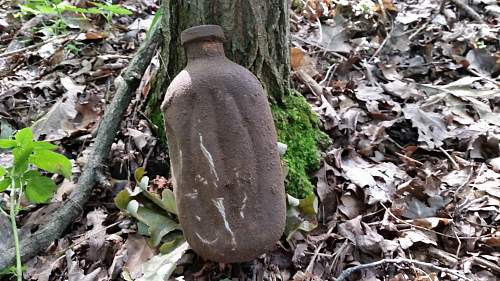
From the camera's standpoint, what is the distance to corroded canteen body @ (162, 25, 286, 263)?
5.26ft

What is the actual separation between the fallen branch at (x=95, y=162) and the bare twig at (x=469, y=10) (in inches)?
93.5

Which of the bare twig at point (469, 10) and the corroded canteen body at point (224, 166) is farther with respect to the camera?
the bare twig at point (469, 10)

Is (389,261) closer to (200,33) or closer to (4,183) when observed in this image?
(200,33)

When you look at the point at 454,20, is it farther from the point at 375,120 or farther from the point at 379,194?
the point at 379,194

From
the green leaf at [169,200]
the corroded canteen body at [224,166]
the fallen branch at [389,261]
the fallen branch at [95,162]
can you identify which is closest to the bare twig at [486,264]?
the fallen branch at [389,261]

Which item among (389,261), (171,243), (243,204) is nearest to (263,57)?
(243,204)

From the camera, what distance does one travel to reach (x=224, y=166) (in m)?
1.62

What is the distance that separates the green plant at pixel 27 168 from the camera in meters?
1.73

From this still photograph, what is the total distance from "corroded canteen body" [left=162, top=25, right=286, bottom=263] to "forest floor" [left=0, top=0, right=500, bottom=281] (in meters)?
0.23

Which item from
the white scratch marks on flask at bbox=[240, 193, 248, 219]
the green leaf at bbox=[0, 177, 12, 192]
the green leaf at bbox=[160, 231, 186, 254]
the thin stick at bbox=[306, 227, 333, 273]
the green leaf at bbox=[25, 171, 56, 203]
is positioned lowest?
the thin stick at bbox=[306, 227, 333, 273]

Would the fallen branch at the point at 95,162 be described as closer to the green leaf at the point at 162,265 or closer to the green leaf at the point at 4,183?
the green leaf at the point at 4,183

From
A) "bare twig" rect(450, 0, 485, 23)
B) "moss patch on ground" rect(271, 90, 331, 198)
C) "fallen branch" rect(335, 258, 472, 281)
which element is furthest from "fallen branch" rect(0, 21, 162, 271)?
"bare twig" rect(450, 0, 485, 23)

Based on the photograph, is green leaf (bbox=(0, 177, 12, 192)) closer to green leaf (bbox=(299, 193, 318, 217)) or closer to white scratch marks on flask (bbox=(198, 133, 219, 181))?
white scratch marks on flask (bbox=(198, 133, 219, 181))

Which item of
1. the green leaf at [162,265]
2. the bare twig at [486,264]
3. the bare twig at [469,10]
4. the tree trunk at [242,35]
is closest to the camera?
the green leaf at [162,265]
